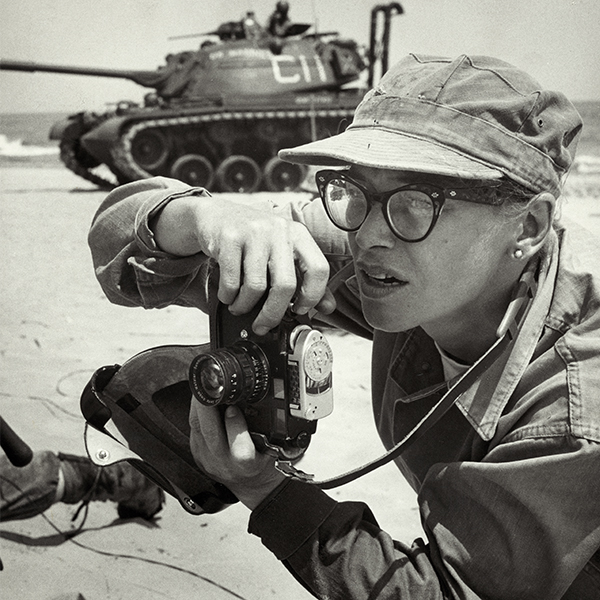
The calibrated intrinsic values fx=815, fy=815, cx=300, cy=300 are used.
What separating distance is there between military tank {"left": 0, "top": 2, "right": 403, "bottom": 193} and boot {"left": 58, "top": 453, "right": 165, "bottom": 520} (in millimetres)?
9245

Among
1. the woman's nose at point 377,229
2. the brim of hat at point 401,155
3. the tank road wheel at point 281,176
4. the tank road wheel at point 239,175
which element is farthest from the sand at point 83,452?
the tank road wheel at point 281,176

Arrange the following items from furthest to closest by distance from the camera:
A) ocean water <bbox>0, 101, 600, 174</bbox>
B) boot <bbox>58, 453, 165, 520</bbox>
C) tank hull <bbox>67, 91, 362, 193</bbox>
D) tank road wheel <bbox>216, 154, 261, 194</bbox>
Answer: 1. ocean water <bbox>0, 101, 600, 174</bbox>
2. tank road wheel <bbox>216, 154, 261, 194</bbox>
3. tank hull <bbox>67, 91, 362, 193</bbox>
4. boot <bbox>58, 453, 165, 520</bbox>

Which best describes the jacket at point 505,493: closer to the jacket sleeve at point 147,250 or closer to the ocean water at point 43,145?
the jacket sleeve at point 147,250

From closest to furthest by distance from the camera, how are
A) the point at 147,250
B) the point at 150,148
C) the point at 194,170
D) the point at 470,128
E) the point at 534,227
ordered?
the point at 470,128, the point at 534,227, the point at 147,250, the point at 150,148, the point at 194,170

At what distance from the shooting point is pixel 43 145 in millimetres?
31844

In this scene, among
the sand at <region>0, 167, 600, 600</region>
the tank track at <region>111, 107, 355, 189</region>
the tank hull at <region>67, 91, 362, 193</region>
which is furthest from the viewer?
the tank hull at <region>67, 91, 362, 193</region>

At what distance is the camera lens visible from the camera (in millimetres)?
1365

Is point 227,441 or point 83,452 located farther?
point 83,452

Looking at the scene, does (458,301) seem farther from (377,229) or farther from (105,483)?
(105,483)

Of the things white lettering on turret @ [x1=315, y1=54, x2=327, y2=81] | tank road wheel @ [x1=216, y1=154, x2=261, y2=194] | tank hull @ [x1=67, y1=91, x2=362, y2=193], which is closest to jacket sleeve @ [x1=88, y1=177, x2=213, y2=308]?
tank hull @ [x1=67, y1=91, x2=362, y2=193]

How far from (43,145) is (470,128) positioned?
32.6 meters

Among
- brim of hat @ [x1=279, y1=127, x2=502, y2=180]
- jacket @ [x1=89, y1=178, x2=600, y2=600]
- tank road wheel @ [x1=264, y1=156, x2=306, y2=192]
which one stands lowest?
tank road wheel @ [x1=264, y1=156, x2=306, y2=192]

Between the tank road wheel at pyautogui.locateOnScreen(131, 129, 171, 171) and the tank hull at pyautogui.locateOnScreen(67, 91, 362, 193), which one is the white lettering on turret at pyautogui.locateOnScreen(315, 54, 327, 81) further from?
the tank road wheel at pyautogui.locateOnScreen(131, 129, 171, 171)

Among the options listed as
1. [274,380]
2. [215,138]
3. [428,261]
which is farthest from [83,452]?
[215,138]
